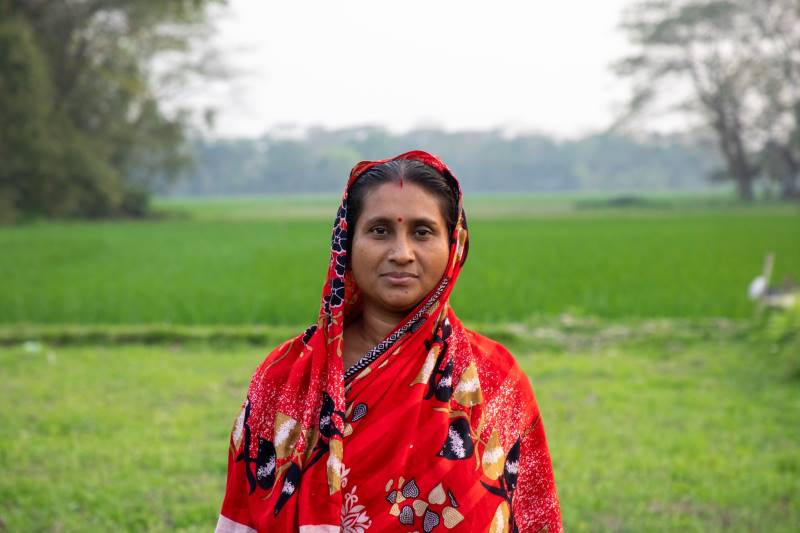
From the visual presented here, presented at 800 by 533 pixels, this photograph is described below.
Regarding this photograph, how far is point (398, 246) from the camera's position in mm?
1651

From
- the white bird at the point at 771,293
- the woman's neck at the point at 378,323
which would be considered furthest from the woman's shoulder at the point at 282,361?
the white bird at the point at 771,293

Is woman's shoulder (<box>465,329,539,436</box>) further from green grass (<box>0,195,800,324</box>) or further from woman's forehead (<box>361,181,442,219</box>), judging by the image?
green grass (<box>0,195,800,324</box>)

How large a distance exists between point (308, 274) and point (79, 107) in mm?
21641

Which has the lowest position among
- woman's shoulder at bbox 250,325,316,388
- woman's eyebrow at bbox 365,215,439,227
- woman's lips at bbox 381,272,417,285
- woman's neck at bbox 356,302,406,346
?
woman's shoulder at bbox 250,325,316,388

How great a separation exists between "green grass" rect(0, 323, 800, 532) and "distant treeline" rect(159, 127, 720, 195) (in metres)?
80.1

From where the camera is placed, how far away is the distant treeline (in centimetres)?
8756

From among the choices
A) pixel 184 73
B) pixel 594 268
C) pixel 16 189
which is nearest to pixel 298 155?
pixel 184 73

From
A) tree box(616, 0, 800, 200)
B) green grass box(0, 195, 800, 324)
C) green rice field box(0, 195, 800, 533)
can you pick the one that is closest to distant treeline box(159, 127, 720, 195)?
tree box(616, 0, 800, 200)

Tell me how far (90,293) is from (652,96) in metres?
43.1

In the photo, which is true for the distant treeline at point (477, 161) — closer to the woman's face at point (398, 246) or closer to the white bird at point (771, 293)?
the white bird at point (771, 293)

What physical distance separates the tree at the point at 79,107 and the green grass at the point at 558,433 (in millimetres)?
17910

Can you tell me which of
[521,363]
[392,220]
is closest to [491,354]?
[392,220]

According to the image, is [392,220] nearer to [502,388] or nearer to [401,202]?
[401,202]

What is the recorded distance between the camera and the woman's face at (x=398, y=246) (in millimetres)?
1663
